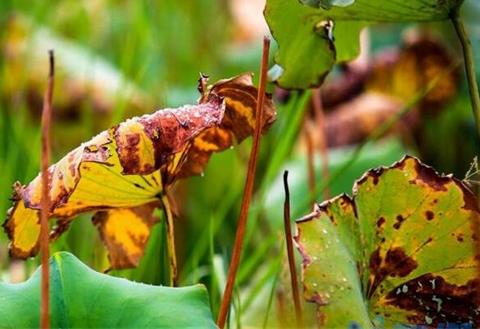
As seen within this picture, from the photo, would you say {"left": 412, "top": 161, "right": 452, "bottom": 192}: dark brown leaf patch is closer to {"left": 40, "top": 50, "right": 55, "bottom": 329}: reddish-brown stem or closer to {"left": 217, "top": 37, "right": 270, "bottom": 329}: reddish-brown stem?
{"left": 217, "top": 37, "right": 270, "bottom": 329}: reddish-brown stem

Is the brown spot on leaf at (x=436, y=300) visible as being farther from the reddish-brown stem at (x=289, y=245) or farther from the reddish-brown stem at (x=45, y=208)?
the reddish-brown stem at (x=45, y=208)

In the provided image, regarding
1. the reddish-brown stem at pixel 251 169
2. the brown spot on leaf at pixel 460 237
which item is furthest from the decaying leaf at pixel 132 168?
the brown spot on leaf at pixel 460 237

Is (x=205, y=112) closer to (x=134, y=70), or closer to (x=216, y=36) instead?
(x=134, y=70)

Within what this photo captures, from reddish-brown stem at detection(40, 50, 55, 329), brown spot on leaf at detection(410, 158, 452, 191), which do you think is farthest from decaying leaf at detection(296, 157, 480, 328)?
reddish-brown stem at detection(40, 50, 55, 329)

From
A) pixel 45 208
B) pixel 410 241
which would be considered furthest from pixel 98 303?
pixel 410 241

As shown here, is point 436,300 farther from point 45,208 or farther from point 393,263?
point 45,208

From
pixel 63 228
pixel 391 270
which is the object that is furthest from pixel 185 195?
pixel 391 270
